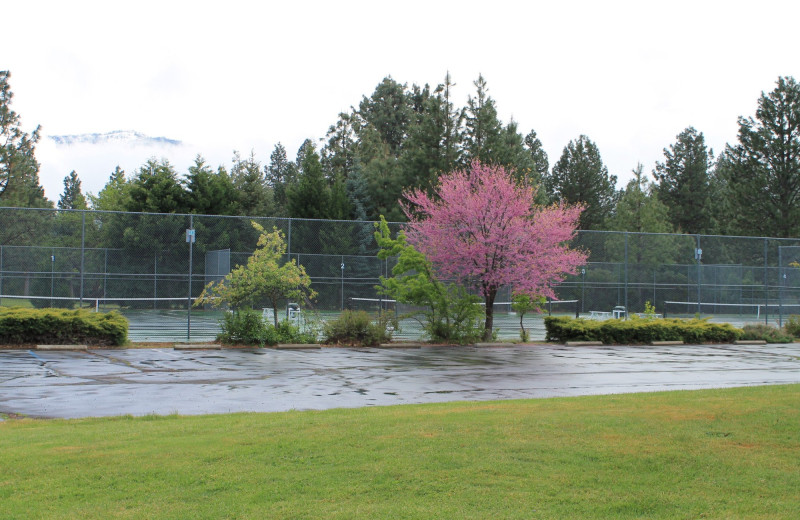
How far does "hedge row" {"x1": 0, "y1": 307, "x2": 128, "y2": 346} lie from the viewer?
17.1 metres

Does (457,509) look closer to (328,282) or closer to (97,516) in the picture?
→ (97,516)

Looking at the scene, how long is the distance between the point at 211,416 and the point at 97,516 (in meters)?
3.64

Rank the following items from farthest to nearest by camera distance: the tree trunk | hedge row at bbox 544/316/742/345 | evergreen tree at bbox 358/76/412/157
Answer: evergreen tree at bbox 358/76/412/157, hedge row at bbox 544/316/742/345, the tree trunk

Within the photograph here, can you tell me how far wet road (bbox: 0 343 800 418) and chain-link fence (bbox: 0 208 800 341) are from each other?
16.7ft

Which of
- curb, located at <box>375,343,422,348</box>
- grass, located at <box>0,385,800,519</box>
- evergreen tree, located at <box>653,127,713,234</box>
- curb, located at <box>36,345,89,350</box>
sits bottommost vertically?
curb, located at <box>375,343,422,348</box>

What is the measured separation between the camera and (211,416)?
27.0 ft

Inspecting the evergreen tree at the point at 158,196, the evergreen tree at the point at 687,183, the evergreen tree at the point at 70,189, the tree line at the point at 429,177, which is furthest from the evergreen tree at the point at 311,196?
the evergreen tree at the point at 70,189

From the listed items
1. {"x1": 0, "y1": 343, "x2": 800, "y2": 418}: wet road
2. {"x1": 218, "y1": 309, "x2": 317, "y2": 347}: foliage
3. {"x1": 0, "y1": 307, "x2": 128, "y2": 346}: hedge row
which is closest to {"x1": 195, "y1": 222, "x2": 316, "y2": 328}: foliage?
{"x1": 218, "y1": 309, "x2": 317, "y2": 347}: foliage

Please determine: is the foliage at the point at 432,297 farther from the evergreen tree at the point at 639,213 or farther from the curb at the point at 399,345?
the evergreen tree at the point at 639,213

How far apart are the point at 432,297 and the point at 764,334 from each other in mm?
11465

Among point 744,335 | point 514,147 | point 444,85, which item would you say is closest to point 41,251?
point 744,335

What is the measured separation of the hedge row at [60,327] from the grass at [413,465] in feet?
33.2

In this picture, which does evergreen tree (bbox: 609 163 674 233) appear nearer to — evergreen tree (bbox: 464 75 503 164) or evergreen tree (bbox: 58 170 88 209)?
evergreen tree (bbox: 464 75 503 164)

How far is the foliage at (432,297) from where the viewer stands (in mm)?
21375
